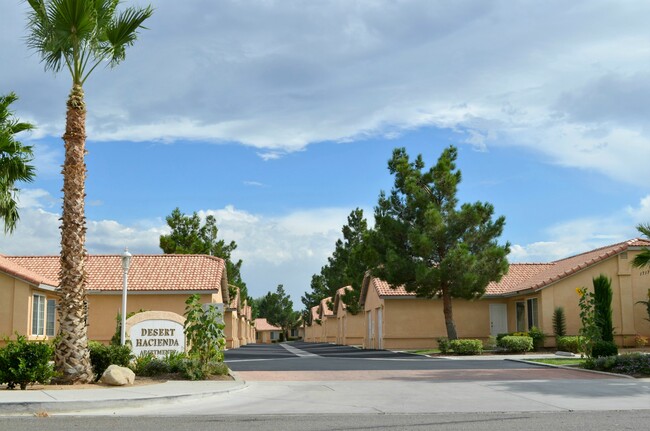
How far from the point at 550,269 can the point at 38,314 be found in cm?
2683

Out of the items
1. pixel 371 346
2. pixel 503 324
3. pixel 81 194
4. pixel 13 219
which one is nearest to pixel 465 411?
pixel 81 194

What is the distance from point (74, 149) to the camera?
16.4m

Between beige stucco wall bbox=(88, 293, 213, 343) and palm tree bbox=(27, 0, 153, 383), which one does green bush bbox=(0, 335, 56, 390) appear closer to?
palm tree bbox=(27, 0, 153, 383)

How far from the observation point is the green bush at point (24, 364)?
14758mm

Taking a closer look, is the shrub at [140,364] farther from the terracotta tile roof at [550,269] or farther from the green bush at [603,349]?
the terracotta tile roof at [550,269]

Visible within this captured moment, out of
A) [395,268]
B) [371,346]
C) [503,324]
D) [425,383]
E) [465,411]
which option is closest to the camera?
[465,411]

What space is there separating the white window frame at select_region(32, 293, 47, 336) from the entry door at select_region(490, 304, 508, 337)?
23660mm

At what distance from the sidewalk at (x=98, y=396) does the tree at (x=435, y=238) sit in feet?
60.8

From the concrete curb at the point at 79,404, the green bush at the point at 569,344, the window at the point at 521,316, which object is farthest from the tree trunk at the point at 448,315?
the concrete curb at the point at 79,404

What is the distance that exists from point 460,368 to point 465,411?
1067 cm

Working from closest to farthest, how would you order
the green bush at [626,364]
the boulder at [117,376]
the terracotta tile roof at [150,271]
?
the boulder at [117,376] < the green bush at [626,364] < the terracotta tile roof at [150,271]

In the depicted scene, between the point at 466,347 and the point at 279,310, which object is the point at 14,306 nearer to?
the point at 466,347

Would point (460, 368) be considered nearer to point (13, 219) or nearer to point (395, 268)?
point (395, 268)

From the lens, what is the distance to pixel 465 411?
491 inches
